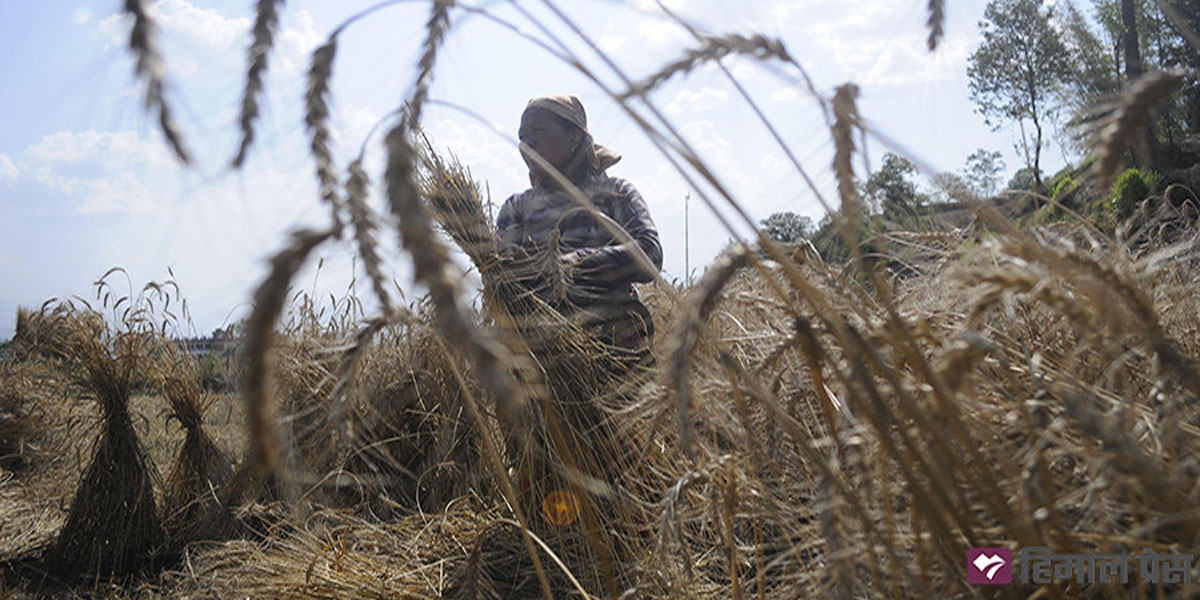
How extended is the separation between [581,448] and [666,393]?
1177mm

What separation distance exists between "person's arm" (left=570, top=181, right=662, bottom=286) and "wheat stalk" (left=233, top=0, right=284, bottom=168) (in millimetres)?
1182

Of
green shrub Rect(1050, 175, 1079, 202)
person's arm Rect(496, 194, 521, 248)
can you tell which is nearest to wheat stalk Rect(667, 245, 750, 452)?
green shrub Rect(1050, 175, 1079, 202)

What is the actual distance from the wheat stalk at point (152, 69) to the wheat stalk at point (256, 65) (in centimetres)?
9

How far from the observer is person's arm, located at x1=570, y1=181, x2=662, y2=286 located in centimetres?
224

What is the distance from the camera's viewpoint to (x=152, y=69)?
64cm

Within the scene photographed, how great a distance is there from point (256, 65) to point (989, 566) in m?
0.98

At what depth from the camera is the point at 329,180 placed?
0.74m

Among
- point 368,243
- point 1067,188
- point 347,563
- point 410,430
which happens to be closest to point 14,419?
point 410,430

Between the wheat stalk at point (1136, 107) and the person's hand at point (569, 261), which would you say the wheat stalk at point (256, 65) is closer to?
the wheat stalk at point (1136, 107)

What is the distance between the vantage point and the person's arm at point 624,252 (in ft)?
7.36

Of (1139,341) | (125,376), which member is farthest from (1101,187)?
(125,376)

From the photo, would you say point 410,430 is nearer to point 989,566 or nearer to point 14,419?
point 14,419

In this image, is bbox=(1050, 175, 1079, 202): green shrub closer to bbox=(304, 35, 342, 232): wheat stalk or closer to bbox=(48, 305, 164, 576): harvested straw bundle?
bbox=(304, 35, 342, 232): wheat stalk

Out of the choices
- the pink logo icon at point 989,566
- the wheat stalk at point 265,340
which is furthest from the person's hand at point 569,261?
the wheat stalk at point 265,340
